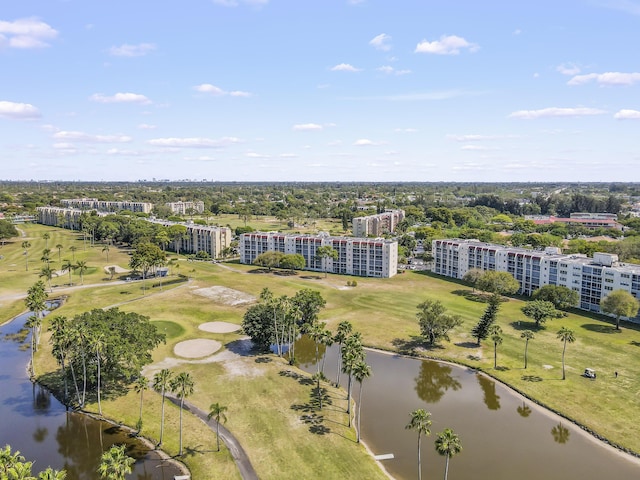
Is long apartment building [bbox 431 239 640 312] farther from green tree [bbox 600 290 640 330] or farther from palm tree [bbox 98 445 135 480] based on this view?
palm tree [bbox 98 445 135 480]

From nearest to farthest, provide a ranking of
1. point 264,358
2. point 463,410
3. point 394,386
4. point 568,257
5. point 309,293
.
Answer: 1. point 463,410
2. point 394,386
3. point 264,358
4. point 309,293
5. point 568,257

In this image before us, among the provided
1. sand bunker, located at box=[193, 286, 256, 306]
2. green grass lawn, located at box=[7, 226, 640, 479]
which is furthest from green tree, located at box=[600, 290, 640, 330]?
sand bunker, located at box=[193, 286, 256, 306]

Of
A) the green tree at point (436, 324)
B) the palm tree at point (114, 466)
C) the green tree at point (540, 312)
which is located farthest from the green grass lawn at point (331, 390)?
the palm tree at point (114, 466)

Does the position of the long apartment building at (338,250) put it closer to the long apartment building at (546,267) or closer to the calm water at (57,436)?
the long apartment building at (546,267)

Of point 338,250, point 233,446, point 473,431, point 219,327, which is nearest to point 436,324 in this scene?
point 473,431

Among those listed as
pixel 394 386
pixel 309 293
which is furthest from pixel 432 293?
pixel 394 386

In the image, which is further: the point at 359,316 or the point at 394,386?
the point at 359,316

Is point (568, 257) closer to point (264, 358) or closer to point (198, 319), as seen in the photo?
point (264, 358)
